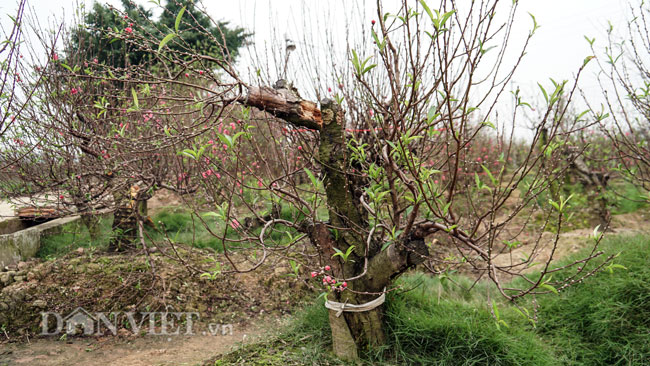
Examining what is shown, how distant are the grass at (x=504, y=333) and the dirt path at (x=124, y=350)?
0.49 metres

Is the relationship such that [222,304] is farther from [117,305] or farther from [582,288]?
[582,288]

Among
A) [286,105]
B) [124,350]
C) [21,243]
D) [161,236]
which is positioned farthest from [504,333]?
[21,243]

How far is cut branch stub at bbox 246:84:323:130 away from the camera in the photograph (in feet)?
7.24

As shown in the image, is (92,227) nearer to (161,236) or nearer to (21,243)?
(21,243)

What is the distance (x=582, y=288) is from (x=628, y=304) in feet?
1.49

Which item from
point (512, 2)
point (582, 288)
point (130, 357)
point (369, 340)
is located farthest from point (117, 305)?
point (582, 288)

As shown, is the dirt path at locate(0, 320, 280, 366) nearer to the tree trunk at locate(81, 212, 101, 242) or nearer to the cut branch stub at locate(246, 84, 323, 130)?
the cut branch stub at locate(246, 84, 323, 130)

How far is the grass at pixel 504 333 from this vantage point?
8.60ft

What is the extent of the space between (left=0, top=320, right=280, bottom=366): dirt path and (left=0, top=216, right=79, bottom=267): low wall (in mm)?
1551

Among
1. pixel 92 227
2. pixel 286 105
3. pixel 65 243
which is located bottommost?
pixel 65 243

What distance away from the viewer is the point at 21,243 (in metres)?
4.77

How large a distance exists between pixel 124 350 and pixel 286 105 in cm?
258

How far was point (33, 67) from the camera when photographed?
14.8ft

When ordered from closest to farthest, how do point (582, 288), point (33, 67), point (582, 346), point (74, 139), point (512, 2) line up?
1. point (512, 2)
2. point (582, 346)
3. point (582, 288)
4. point (74, 139)
5. point (33, 67)
